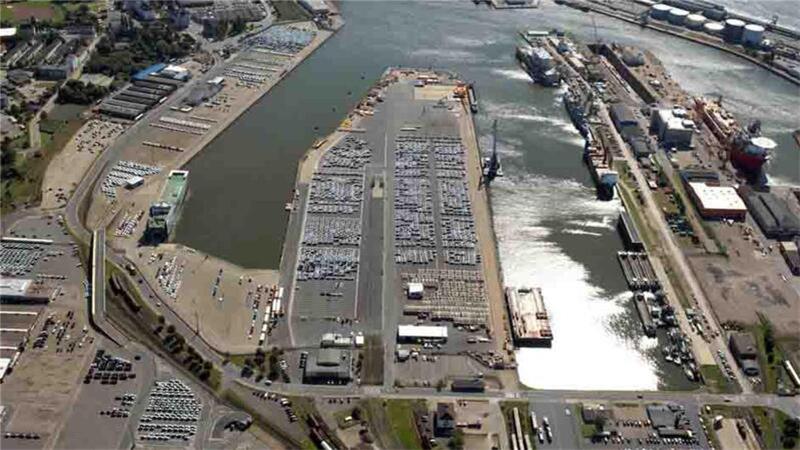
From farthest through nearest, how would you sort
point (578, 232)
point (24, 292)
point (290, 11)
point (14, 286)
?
point (290, 11), point (578, 232), point (14, 286), point (24, 292)

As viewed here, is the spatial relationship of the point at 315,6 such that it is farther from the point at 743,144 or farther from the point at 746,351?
the point at 746,351

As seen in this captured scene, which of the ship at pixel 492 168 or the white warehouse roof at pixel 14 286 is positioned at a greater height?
the ship at pixel 492 168

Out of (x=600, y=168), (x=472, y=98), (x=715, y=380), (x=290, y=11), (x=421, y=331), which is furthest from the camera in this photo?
(x=290, y=11)

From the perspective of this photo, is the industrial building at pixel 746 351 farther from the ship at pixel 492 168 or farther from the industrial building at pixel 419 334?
the ship at pixel 492 168

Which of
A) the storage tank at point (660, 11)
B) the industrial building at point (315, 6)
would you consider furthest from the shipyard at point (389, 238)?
the storage tank at point (660, 11)

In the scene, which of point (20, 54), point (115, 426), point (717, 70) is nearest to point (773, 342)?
point (115, 426)

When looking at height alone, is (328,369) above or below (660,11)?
below

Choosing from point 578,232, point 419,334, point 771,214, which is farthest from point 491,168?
point 419,334
